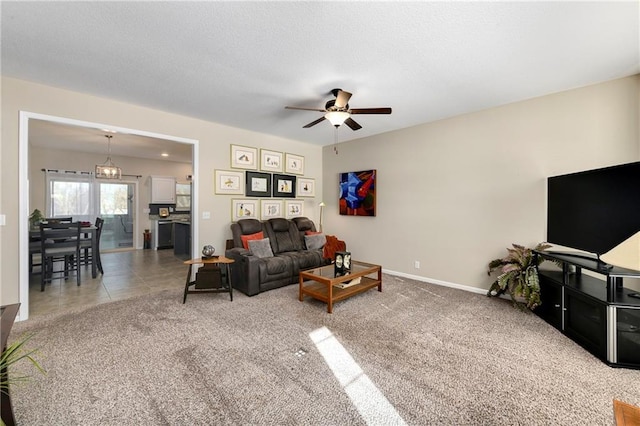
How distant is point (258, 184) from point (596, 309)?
479cm

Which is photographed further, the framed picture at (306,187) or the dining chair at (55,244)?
the framed picture at (306,187)

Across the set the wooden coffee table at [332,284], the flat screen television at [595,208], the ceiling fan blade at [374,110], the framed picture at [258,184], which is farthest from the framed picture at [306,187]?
the flat screen television at [595,208]

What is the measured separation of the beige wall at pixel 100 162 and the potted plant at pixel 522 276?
20.3ft

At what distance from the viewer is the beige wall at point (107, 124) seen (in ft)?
9.68

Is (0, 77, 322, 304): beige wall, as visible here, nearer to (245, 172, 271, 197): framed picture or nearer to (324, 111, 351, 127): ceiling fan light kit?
(245, 172, 271, 197): framed picture

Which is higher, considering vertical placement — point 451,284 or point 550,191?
point 550,191

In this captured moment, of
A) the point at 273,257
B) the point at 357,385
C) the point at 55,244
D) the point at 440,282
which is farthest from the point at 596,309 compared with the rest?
the point at 55,244

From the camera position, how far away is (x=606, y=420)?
1.61 metres

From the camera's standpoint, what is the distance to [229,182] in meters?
4.80

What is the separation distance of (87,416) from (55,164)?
7434mm

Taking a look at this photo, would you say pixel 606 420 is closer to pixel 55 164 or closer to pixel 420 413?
pixel 420 413

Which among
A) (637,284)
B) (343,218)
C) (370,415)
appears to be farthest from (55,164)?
(637,284)

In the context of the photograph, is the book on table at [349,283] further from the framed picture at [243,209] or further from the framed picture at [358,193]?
the framed picture at [243,209]

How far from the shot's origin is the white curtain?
651cm
